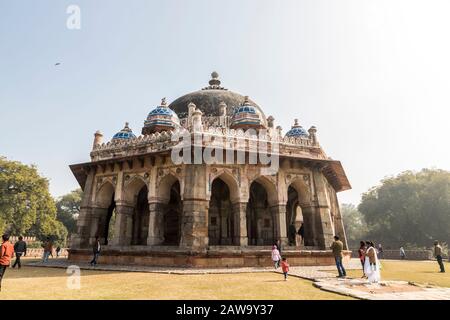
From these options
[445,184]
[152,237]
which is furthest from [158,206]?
[445,184]

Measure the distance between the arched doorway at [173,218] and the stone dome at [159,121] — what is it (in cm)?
356

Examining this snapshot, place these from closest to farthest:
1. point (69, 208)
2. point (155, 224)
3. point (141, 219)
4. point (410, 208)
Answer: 1. point (155, 224)
2. point (141, 219)
3. point (410, 208)
4. point (69, 208)

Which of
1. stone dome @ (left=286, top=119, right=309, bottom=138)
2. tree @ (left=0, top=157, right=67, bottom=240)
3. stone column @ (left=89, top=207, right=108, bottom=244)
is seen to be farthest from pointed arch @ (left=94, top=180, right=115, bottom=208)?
tree @ (left=0, top=157, right=67, bottom=240)

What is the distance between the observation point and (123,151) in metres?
17.1

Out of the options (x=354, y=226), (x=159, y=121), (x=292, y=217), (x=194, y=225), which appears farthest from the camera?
(x=354, y=226)

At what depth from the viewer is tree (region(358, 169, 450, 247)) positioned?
123 feet

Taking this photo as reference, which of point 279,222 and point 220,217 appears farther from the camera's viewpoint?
point 220,217

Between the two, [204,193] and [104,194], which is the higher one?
[104,194]

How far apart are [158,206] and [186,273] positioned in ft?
18.3

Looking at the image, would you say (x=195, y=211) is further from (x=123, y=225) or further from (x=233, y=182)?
(x=123, y=225)

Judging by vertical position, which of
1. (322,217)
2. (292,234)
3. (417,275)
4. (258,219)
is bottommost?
(417,275)

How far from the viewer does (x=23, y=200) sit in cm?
3120

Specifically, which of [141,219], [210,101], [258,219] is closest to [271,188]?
[258,219]

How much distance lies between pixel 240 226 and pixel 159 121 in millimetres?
8281
